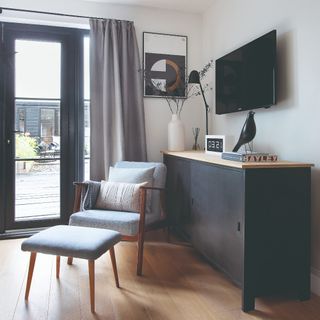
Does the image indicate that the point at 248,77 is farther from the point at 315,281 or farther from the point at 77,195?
the point at 77,195

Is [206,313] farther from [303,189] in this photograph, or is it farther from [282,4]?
[282,4]

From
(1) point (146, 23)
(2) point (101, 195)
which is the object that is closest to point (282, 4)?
(1) point (146, 23)

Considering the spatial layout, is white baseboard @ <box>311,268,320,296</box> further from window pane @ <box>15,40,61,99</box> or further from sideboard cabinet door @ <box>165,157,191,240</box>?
window pane @ <box>15,40,61,99</box>

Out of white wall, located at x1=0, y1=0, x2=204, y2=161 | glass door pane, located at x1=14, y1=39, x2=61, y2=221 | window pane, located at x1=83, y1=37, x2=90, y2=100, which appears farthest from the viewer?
window pane, located at x1=83, y1=37, x2=90, y2=100

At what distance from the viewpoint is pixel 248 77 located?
2.39 meters

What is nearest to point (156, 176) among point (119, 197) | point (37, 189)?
point (119, 197)

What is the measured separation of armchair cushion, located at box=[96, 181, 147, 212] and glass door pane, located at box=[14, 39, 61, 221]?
0.99 m

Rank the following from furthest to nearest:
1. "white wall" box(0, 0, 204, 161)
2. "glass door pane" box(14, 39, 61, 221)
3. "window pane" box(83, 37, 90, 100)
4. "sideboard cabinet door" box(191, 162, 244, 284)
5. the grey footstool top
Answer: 1. "window pane" box(83, 37, 90, 100)
2. "glass door pane" box(14, 39, 61, 221)
3. "white wall" box(0, 0, 204, 161)
4. "sideboard cabinet door" box(191, 162, 244, 284)
5. the grey footstool top

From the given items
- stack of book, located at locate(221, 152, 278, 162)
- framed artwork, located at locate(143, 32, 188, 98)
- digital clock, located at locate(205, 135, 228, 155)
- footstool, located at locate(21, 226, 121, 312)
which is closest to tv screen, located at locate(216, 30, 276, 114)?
digital clock, located at locate(205, 135, 228, 155)

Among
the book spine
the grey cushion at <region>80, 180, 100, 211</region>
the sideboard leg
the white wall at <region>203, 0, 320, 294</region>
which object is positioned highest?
the white wall at <region>203, 0, 320, 294</region>

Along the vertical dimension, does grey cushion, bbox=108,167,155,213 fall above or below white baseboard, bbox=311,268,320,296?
above

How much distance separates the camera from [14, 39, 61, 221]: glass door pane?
3170 millimetres

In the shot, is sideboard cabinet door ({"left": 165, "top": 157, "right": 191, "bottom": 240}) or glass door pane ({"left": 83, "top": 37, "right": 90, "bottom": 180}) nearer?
sideboard cabinet door ({"left": 165, "top": 157, "right": 191, "bottom": 240})

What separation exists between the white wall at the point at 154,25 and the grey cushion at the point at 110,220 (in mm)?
1153
